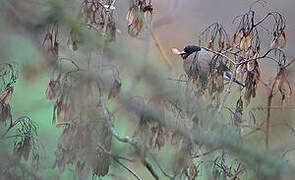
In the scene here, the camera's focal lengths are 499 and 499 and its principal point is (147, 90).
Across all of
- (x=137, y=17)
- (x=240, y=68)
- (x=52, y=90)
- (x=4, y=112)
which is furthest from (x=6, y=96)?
(x=240, y=68)

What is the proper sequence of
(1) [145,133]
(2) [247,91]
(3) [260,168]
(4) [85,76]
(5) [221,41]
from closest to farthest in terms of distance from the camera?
1. (3) [260,168]
2. (4) [85,76]
3. (1) [145,133]
4. (2) [247,91]
5. (5) [221,41]

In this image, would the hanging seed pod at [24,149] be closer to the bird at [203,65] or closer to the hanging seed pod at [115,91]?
the hanging seed pod at [115,91]

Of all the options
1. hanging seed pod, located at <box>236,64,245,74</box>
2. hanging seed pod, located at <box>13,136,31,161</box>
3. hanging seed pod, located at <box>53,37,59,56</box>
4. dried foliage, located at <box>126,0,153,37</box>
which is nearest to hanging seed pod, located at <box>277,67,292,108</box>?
hanging seed pod, located at <box>236,64,245,74</box>

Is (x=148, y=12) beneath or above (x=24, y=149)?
above

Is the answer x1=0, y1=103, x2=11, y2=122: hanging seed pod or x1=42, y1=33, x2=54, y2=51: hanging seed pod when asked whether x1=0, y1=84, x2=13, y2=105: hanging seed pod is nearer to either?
x1=0, y1=103, x2=11, y2=122: hanging seed pod

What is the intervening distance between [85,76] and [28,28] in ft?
0.51

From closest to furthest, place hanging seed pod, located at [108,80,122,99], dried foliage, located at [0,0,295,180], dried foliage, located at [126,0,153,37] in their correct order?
dried foliage, located at [0,0,295,180], hanging seed pod, located at [108,80,122,99], dried foliage, located at [126,0,153,37]

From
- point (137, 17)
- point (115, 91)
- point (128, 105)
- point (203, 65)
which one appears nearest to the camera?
point (128, 105)

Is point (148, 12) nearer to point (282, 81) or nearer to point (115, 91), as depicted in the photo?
point (115, 91)

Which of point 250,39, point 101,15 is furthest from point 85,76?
point 250,39

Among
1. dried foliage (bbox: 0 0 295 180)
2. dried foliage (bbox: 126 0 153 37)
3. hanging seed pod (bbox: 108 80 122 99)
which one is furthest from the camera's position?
dried foliage (bbox: 126 0 153 37)

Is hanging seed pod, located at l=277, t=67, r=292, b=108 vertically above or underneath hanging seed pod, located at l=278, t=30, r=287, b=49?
underneath

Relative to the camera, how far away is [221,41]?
5.67 ft

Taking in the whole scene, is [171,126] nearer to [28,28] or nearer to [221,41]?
[28,28]
